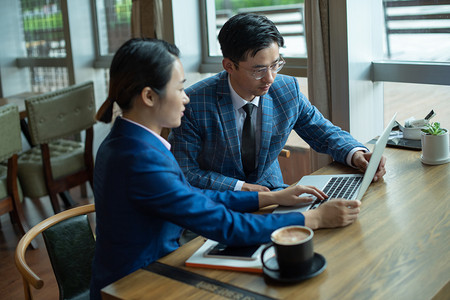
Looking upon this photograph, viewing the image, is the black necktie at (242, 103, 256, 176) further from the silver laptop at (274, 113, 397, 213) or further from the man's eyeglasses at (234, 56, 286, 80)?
the silver laptop at (274, 113, 397, 213)

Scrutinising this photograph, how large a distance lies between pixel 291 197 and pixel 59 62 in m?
3.80

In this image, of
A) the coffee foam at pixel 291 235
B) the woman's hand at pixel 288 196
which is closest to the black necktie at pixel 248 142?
the woman's hand at pixel 288 196

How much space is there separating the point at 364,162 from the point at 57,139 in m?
2.45

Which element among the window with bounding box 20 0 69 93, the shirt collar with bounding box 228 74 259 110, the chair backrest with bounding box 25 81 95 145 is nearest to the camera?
the shirt collar with bounding box 228 74 259 110

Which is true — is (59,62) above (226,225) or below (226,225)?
above

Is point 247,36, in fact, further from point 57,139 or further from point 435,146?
point 57,139

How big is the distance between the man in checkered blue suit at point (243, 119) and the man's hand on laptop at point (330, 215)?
0.41 metres

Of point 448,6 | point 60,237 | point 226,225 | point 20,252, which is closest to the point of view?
point 226,225

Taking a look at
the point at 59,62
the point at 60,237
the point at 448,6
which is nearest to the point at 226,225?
the point at 60,237

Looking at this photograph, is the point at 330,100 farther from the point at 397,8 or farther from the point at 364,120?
the point at 397,8

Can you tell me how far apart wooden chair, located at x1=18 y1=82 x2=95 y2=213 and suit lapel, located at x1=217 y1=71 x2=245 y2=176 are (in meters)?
1.85

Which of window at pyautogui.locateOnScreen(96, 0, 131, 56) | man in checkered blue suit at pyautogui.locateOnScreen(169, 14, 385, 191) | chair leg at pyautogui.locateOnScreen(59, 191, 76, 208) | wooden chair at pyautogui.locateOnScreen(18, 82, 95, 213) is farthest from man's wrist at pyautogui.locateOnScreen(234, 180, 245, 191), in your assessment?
window at pyautogui.locateOnScreen(96, 0, 131, 56)

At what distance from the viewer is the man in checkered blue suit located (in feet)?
6.38

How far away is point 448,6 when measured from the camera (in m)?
2.53
